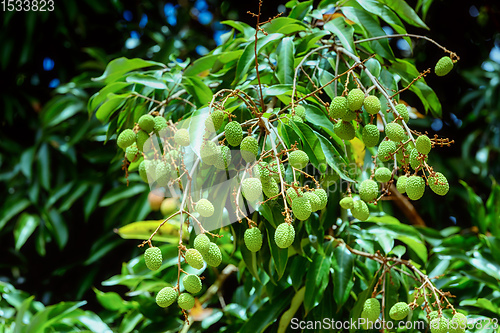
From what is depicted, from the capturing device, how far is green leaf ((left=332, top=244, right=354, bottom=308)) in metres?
1.03

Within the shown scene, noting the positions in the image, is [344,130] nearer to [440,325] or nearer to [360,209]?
[360,209]

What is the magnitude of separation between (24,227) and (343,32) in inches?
58.9

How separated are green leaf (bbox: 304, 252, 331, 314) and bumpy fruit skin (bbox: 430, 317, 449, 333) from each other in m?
0.28

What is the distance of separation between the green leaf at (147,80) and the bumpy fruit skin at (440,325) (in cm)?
75

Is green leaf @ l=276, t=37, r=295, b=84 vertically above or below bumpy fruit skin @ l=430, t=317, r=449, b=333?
above

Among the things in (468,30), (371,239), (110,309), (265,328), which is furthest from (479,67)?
(110,309)

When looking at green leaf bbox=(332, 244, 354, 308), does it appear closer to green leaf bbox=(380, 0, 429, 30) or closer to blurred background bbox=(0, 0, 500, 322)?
green leaf bbox=(380, 0, 429, 30)

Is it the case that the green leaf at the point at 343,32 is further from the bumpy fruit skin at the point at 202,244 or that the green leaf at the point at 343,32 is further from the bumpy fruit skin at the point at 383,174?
the bumpy fruit skin at the point at 202,244

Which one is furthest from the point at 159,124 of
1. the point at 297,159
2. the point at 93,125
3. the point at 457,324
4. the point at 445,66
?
the point at 93,125

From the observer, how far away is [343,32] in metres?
1.02

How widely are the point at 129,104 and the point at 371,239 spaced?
2.29ft

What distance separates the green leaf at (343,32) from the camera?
0.98 metres

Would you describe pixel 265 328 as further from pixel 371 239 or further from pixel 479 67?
pixel 479 67

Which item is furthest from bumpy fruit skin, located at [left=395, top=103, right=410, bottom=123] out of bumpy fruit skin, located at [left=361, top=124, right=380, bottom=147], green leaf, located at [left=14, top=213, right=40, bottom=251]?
green leaf, located at [left=14, top=213, right=40, bottom=251]
